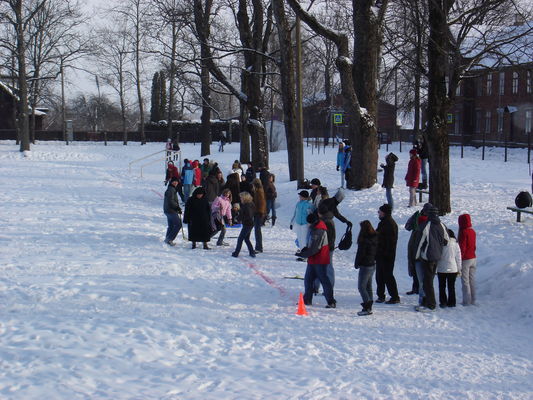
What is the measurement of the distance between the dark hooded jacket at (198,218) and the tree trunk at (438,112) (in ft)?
18.1

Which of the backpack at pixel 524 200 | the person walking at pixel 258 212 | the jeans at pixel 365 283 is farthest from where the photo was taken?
the person walking at pixel 258 212

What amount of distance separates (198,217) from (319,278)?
4.97 meters

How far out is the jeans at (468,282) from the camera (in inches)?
410

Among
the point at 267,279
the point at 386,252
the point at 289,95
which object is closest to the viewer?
the point at 386,252

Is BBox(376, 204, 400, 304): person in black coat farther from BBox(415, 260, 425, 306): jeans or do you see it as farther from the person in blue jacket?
the person in blue jacket

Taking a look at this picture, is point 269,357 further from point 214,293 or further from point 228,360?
point 214,293

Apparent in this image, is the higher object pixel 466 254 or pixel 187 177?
pixel 187 177

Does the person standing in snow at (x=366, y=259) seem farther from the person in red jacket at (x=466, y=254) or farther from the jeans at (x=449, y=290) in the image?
the person in red jacket at (x=466, y=254)

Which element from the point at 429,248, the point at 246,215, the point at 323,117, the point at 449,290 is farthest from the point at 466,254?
the point at 323,117

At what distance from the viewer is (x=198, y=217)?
14414mm

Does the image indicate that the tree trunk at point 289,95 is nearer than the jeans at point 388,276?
No

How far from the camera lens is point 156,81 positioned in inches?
3017

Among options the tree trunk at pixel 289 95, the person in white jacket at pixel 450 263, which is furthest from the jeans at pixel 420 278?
the tree trunk at pixel 289 95

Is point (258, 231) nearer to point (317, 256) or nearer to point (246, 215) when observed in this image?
point (246, 215)
